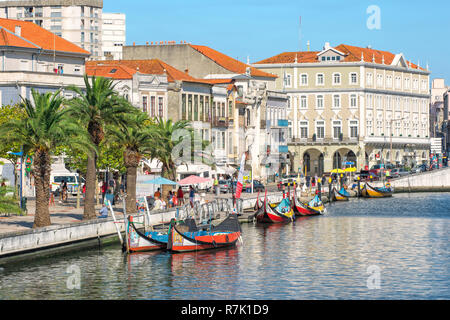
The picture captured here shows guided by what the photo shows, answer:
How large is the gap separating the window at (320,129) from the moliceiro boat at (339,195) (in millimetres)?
40057

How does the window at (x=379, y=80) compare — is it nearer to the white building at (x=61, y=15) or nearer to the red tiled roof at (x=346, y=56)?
the red tiled roof at (x=346, y=56)

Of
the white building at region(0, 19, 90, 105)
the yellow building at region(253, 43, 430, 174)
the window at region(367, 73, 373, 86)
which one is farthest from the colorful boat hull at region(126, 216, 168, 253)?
the window at region(367, 73, 373, 86)

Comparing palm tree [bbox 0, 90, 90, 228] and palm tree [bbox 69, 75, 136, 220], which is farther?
palm tree [bbox 69, 75, 136, 220]

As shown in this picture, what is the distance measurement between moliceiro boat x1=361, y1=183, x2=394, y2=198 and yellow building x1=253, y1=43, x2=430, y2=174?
79.8 ft

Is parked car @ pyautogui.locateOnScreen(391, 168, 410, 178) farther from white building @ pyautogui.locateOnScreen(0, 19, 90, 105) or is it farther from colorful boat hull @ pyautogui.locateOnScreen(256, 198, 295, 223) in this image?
→ colorful boat hull @ pyautogui.locateOnScreen(256, 198, 295, 223)

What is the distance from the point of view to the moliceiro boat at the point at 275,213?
74.6 metres

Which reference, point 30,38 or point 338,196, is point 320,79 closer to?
point 338,196

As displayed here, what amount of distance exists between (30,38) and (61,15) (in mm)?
89389

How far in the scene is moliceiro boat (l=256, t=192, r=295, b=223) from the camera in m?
74.6

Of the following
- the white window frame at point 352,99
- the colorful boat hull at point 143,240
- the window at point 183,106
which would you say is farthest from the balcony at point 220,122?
the colorful boat hull at point 143,240

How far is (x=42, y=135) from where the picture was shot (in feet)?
169
